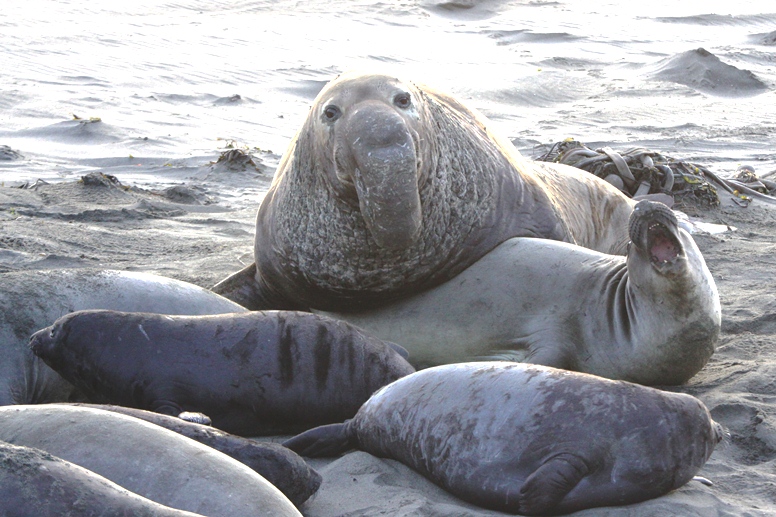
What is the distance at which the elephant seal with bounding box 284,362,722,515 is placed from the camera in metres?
3.21

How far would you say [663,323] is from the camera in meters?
4.58

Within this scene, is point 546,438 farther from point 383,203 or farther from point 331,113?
point 331,113

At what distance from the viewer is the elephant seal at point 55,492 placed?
2219mm

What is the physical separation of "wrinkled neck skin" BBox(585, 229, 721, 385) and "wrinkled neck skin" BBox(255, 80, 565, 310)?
882 mm

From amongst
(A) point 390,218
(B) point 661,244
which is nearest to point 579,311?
(B) point 661,244

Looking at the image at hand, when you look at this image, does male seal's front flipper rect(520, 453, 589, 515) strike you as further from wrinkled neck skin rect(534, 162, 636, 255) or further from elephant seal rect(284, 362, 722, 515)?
wrinkled neck skin rect(534, 162, 636, 255)

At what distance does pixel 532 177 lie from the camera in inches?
227

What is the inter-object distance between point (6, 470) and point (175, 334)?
187 cm

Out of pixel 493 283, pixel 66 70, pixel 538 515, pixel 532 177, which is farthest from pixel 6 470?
pixel 66 70

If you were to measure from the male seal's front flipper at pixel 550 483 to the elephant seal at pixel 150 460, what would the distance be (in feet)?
2.58

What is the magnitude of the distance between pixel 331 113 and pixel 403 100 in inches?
13.7

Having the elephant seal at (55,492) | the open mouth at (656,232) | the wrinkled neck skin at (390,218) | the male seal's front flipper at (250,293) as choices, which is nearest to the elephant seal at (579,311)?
the open mouth at (656,232)

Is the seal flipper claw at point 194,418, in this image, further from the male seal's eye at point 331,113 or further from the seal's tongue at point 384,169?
the male seal's eye at point 331,113

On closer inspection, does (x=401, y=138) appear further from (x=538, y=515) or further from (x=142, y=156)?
(x=142, y=156)
